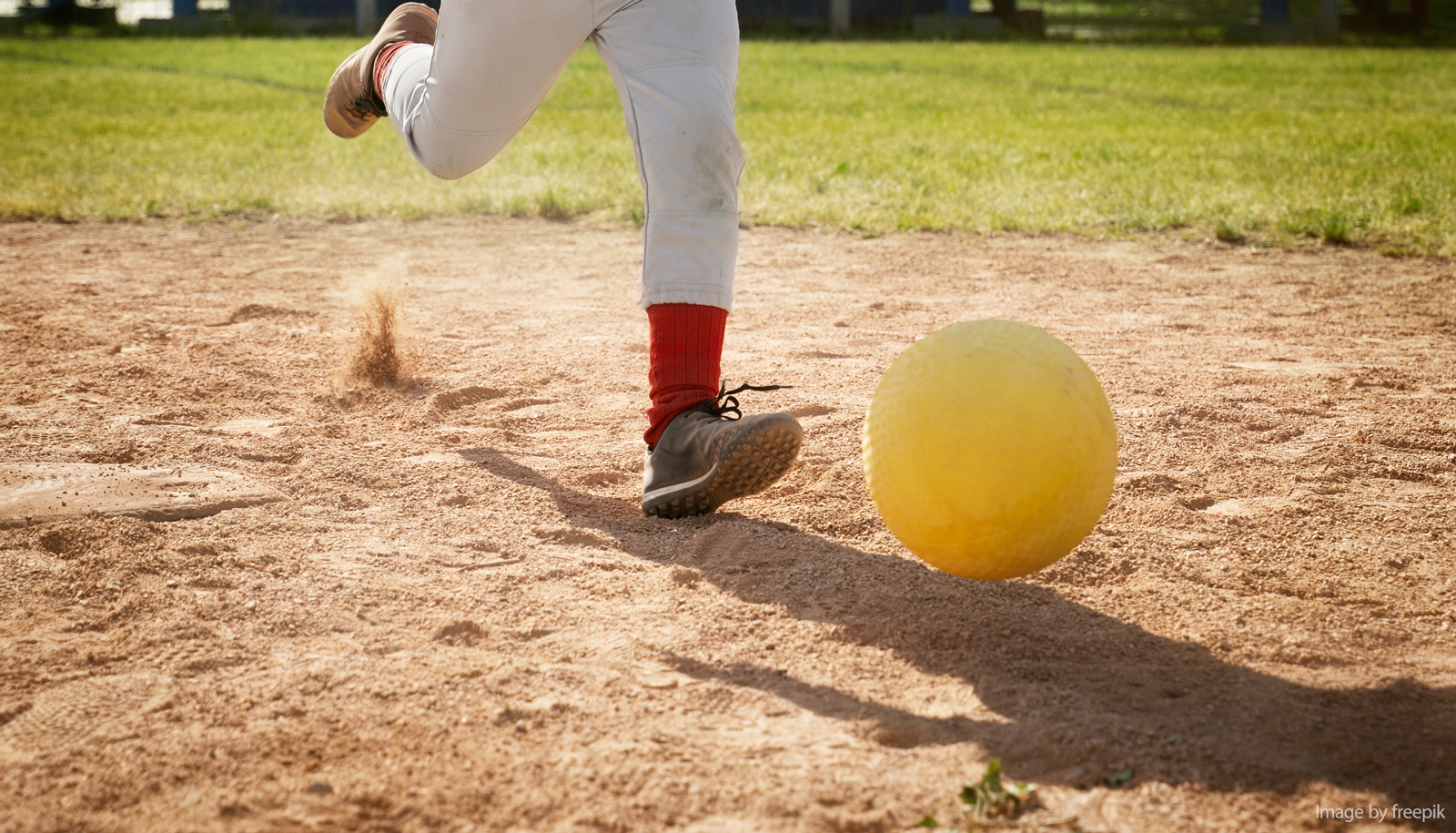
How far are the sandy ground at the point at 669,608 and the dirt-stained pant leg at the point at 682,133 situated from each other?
540 millimetres

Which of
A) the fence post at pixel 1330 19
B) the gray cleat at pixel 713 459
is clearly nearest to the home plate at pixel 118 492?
the gray cleat at pixel 713 459

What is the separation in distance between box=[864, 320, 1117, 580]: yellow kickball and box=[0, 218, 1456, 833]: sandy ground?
146 millimetres

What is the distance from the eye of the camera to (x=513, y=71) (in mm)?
2533

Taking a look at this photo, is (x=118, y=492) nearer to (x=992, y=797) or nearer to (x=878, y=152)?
(x=992, y=797)

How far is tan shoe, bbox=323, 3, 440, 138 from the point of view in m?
3.11

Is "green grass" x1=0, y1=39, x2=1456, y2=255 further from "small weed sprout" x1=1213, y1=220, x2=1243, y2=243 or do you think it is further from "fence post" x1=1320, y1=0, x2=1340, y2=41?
"fence post" x1=1320, y1=0, x2=1340, y2=41

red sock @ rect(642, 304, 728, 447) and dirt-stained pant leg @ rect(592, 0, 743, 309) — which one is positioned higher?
dirt-stained pant leg @ rect(592, 0, 743, 309)

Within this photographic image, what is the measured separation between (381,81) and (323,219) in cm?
332

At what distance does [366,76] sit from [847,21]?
2119 centimetres

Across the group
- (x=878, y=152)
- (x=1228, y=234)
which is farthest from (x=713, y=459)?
(x=878, y=152)

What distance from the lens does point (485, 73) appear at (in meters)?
2.53

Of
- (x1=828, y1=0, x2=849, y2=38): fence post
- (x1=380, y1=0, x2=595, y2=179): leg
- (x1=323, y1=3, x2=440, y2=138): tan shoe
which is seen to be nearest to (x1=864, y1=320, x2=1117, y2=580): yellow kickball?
(x1=380, y1=0, x2=595, y2=179): leg

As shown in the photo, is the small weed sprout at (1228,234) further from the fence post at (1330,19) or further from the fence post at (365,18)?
the fence post at (1330,19)

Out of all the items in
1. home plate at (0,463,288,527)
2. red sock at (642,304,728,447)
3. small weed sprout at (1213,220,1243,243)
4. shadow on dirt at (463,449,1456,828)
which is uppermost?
small weed sprout at (1213,220,1243,243)
